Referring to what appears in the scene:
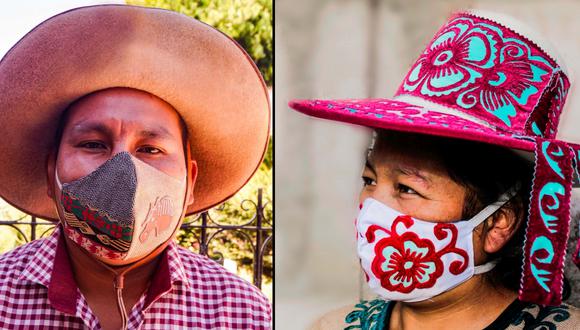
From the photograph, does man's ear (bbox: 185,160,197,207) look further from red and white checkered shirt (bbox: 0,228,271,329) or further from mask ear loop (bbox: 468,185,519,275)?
mask ear loop (bbox: 468,185,519,275)

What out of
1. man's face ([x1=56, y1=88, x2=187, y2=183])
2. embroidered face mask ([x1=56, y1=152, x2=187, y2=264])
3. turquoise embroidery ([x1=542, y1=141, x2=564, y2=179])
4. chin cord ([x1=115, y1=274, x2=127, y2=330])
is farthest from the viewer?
chin cord ([x1=115, y1=274, x2=127, y2=330])

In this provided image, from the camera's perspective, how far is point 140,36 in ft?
8.68

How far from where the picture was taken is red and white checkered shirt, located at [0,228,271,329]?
269 cm

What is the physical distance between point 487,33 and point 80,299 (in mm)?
1712

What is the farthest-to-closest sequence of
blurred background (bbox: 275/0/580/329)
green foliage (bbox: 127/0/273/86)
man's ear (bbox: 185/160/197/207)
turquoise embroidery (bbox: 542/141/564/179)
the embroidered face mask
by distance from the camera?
green foliage (bbox: 127/0/273/86) → blurred background (bbox: 275/0/580/329) → man's ear (bbox: 185/160/197/207) → the embroidered face mask → turquoise embroidery (bbox: 542/141/564/179)

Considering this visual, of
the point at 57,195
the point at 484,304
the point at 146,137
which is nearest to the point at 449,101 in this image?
the point at 484,304

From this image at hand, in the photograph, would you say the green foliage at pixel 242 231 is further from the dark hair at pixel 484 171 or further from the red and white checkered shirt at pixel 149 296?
the dark hair at pixel 484 171

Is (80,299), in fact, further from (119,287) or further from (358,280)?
(358,280)

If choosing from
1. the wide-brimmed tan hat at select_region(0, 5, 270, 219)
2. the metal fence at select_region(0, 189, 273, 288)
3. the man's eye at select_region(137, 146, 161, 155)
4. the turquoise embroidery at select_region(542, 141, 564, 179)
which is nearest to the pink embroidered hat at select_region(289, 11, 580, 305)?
the turquoise embroidery at select_region(542, 141, 564, 179)

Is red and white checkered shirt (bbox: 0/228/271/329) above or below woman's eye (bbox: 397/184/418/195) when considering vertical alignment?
below

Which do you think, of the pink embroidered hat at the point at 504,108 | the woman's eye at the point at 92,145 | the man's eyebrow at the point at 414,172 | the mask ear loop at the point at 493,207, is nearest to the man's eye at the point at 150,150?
the woman's eye at the point at 92,145

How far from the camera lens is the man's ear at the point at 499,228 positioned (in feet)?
7.86

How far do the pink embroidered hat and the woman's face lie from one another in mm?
169

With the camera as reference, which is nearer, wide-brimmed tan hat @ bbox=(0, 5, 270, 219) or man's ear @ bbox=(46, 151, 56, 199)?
wide-brimmed tan hat @ bbox=(0, 5, 270, 219)
